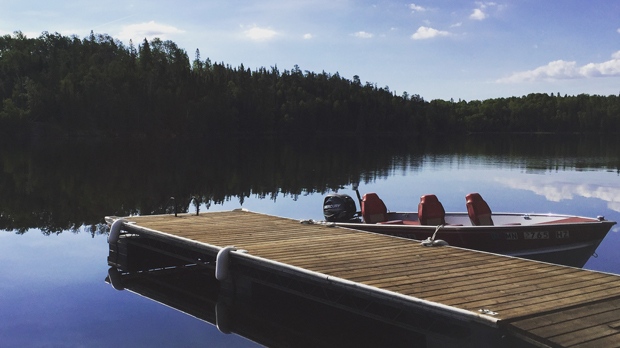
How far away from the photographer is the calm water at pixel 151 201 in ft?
37.1

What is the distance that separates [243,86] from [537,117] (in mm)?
88607

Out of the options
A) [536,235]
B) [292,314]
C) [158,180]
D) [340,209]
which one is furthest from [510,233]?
[158,180]

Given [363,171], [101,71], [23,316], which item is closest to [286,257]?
[23,316]

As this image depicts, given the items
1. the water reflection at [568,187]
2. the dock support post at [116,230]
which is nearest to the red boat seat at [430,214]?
the dock support post at [116,230]

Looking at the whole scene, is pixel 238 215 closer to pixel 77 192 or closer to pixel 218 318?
pixel 218 318

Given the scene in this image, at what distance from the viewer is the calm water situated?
37.1 ft

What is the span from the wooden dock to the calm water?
4.08 ft

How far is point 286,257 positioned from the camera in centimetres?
1112

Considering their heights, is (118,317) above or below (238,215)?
below

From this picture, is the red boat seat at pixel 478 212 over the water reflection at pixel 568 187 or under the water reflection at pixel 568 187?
over

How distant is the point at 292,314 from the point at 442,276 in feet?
10.3

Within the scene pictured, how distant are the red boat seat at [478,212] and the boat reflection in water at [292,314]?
5.41 meters

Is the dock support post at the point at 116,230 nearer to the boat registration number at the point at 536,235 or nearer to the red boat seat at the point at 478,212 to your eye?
the red boat seat at the point at 478,212

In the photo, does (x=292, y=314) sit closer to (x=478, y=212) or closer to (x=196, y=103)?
(x=478, y=212)
